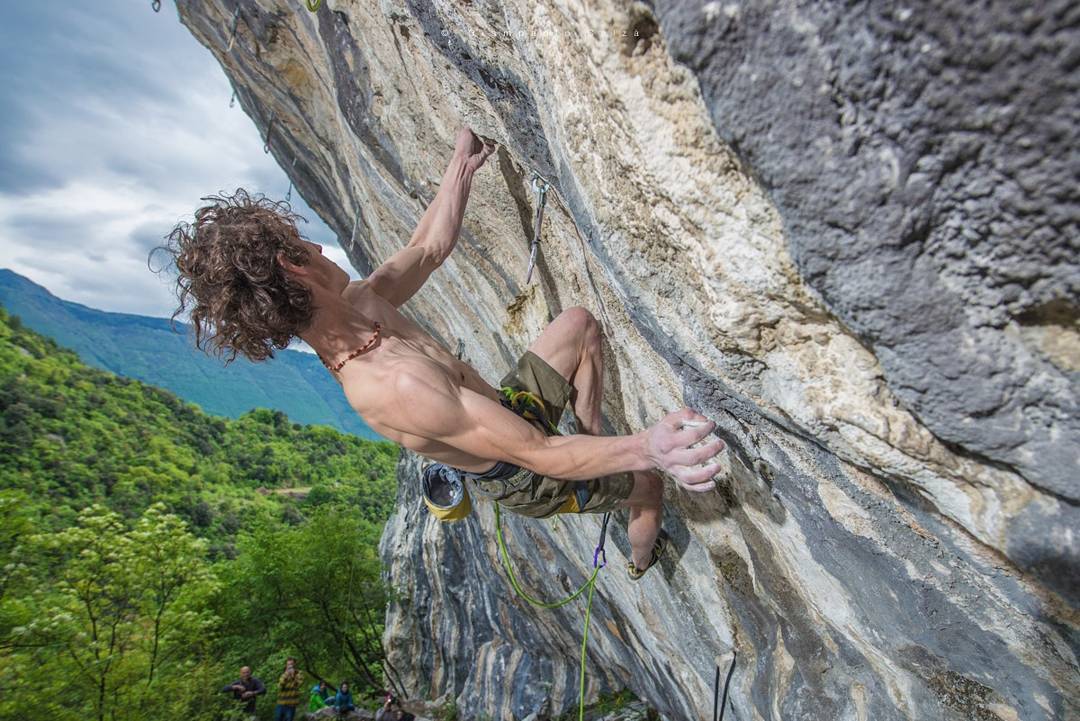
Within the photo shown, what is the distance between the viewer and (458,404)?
216 cm

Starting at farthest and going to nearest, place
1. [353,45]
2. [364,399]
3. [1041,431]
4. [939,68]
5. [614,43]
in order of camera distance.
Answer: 1. [353,45]
2. [364,399]
3. [614,43]
4. [1041,431]
5. [939,68]

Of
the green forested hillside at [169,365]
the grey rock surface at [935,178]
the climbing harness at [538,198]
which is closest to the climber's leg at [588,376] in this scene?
the climbing harness at [538,198]

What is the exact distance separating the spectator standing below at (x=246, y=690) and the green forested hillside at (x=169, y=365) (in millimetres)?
47182

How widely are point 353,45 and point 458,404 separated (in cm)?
349

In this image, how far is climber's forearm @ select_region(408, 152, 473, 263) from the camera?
3252 millimetres

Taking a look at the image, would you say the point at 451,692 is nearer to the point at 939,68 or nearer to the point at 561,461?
the point at 561,461

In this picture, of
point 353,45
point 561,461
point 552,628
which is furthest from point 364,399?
point 552,628

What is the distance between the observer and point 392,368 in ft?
7.50

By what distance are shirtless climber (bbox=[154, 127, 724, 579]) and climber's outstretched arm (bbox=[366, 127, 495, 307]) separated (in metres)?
0.04

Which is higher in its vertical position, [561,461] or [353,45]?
[353,45]

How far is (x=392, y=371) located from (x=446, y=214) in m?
1.31

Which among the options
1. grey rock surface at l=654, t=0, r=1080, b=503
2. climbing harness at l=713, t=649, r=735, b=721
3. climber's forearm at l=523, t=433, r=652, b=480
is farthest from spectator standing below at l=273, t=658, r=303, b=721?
grey rock surface at l=654, t=0, r=1080, b=503

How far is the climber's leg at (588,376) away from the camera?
3201 mm

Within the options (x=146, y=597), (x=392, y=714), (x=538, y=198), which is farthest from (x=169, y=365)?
(x=538, y=198)
